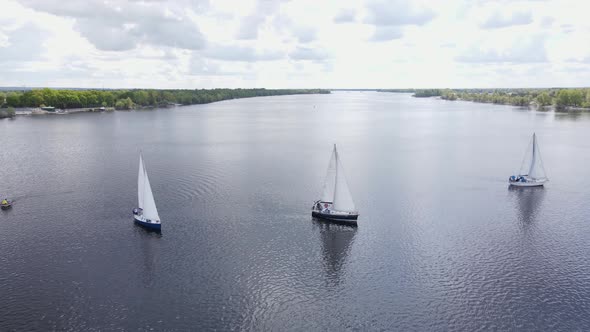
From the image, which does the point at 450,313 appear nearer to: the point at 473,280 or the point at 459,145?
the point at 473,280

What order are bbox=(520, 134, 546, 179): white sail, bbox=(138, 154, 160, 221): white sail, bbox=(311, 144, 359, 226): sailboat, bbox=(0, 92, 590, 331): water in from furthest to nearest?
bbox=(520, 134, 546, 179): white sail < bbox=(311, 144, 359, 226): sailboat < bbox=(138, 154, 160, 221): white sail < bbox=(0, 92, 590, 331): water

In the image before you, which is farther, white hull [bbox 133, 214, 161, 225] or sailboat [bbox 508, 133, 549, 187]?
sailboat [bbox 508, 133, 549, 187]

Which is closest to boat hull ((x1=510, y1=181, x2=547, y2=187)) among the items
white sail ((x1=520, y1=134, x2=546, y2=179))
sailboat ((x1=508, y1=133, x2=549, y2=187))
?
sailboat ((x1=508, y1=133, x2=549, y2=187))

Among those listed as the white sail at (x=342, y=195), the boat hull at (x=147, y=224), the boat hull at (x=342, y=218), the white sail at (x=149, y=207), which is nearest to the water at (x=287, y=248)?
the boat hull at (x=147, y=224)

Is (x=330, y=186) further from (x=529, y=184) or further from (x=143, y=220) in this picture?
(x=529, y=184)

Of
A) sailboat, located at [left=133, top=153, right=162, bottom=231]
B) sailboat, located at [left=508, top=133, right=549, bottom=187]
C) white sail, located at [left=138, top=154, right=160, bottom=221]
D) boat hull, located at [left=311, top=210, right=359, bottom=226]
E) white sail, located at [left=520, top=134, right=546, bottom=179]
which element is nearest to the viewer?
sailboat, located at [left=133, top=153, right=162, bottom=231]

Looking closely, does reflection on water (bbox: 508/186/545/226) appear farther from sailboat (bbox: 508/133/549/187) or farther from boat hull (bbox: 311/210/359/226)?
boat hull (bbox: 311/210/359/226)
